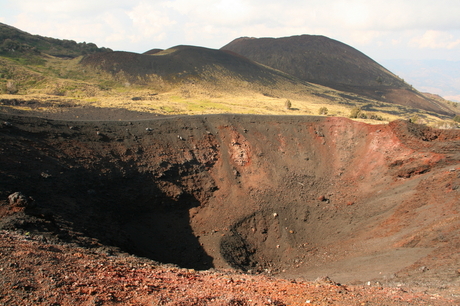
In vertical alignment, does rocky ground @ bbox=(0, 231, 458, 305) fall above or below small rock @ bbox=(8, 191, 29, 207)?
below

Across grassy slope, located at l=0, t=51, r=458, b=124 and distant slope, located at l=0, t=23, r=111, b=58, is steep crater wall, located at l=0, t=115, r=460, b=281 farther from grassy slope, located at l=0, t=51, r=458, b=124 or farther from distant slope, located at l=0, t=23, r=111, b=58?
distant slope, located at l=0, t=23, r=111, b=58

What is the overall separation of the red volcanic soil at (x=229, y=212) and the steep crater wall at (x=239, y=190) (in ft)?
0.30

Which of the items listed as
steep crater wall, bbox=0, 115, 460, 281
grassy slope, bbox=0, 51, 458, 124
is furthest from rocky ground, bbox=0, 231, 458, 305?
grassy slope, bbox=0, 51, 458, 124

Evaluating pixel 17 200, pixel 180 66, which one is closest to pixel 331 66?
pixel 180 66

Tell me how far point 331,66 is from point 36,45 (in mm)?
91862

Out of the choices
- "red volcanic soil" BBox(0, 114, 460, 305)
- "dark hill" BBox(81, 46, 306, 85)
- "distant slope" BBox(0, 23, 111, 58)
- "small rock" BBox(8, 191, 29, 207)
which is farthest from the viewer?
"dark hill" BBox(81, 46, 306, 85)

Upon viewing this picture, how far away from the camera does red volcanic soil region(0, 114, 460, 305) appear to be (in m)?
9.39

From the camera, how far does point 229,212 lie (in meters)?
20.2

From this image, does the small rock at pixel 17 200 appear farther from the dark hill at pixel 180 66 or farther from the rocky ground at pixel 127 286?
the dark hill at pixel 180 66

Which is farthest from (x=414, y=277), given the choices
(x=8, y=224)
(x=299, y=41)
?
(x=299, y=41)

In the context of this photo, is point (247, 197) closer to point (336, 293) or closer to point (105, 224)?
point (105, 224)

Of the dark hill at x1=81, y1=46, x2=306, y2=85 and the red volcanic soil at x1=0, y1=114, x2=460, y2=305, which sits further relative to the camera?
the dark hill at x1=81, y1=46, x2=306, y2=85

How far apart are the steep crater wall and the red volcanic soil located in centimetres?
9

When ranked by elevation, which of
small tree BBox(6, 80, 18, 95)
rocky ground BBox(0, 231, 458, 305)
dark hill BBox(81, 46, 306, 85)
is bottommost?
rocky ground BBox(0, 231, 458, 305)
